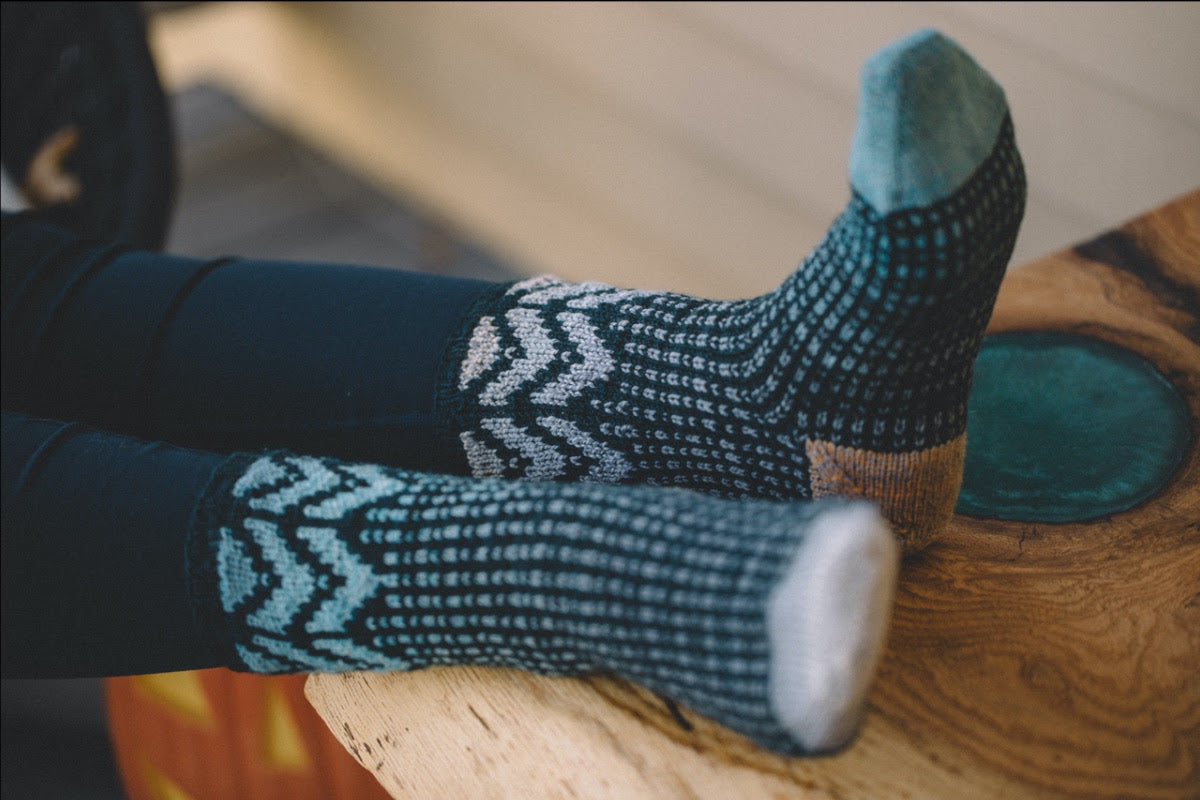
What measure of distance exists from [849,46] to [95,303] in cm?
76

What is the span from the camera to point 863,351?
0.46m

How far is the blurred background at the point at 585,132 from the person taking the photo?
2.83 ft

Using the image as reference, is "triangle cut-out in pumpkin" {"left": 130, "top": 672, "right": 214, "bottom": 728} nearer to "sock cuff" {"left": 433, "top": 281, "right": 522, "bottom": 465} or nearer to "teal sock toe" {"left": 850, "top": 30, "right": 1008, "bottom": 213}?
"sock cuff" {"left": 433, "top": 281, "right": 522, "bottom": 465}

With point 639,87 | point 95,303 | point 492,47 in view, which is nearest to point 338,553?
point 95,303

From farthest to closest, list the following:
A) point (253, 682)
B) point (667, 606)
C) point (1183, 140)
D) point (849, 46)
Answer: point (849, 46) → point (1183, 140) → point (253, 682) → point (667, 606)

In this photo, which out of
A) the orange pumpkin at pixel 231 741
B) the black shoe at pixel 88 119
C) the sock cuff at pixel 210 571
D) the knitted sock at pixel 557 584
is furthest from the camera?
the black shoe at pixel 88 119

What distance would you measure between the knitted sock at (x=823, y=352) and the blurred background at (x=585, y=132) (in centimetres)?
48

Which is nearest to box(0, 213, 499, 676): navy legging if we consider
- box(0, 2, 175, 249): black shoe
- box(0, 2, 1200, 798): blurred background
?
box(0, 2, 175, 249): black shoe

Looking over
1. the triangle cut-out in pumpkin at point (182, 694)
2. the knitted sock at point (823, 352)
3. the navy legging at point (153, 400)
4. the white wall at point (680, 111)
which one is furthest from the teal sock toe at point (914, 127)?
the triangle cut-out in pumpkin at point (182, 694)

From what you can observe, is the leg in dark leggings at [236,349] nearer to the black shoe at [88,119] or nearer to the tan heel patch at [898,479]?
the tan heel patch at [898,479]

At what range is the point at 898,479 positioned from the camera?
1.62 ft

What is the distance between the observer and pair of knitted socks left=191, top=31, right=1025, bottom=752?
0.38m

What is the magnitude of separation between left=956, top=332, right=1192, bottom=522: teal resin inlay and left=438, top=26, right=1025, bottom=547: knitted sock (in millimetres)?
89

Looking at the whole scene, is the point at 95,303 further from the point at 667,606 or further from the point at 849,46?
the point at 849,46
